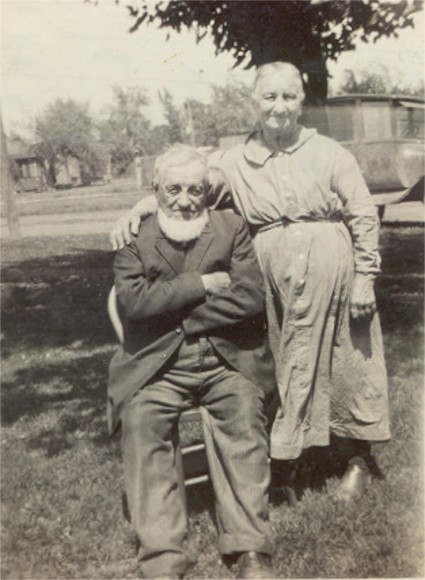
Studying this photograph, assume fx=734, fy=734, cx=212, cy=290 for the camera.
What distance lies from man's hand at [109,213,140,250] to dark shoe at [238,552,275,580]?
4.46 ft

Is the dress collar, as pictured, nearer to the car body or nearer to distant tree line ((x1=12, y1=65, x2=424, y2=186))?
the car body

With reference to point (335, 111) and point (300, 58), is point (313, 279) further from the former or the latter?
point (335, 111)

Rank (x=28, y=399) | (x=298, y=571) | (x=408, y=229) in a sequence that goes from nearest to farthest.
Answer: (x=298, y=571), (x=28, y=399), (x=408, y=229)

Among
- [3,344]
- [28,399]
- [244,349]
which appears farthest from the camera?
[3,344]

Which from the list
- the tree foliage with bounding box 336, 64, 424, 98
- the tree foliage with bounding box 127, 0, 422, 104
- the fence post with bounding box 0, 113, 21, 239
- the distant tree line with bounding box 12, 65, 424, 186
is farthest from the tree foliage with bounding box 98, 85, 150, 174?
the tree foliage with bounding box 127, 0, 422, 104

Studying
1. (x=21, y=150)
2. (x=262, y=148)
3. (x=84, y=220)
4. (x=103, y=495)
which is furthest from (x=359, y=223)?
(x=21, y=150)

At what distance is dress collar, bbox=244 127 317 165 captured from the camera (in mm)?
3215

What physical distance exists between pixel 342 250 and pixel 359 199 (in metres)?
0.23

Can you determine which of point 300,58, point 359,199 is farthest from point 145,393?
point 300,58

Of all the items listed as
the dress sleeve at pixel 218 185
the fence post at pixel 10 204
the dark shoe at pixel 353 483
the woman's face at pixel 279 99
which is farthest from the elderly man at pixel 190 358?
the fence post at pixel 10 204

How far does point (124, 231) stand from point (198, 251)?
0.33 metres

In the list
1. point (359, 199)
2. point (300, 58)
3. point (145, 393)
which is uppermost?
point (300, 58)

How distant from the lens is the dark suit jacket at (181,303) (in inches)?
118

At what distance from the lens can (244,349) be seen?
3.13 meters
